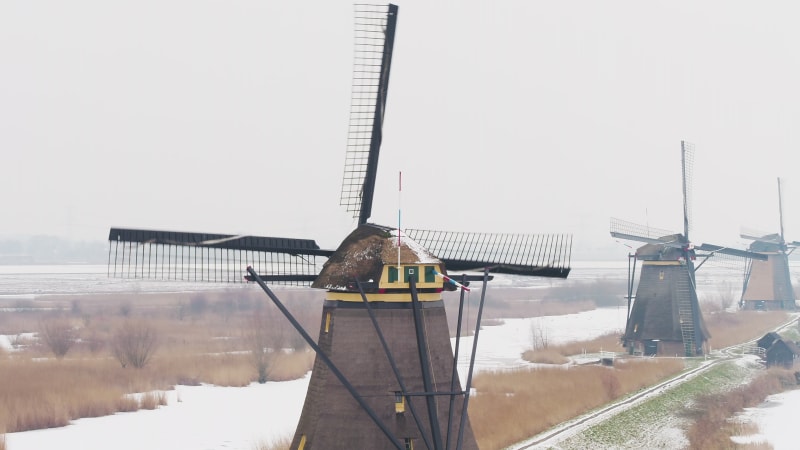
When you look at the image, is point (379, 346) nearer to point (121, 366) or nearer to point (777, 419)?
point (777, 419)

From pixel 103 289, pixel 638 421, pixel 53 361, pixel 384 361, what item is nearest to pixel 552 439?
pixel 638 421

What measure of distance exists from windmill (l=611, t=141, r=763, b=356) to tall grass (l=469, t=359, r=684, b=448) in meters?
3.03

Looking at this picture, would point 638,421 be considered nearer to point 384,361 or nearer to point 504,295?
point 384,361

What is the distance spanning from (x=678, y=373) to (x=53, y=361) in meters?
30.2

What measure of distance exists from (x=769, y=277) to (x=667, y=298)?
3916 cm

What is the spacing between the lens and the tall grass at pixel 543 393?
108ft

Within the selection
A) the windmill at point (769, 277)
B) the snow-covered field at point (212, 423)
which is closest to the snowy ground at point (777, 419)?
the snow-covered field at point (212, 423)

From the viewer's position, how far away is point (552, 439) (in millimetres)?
30766

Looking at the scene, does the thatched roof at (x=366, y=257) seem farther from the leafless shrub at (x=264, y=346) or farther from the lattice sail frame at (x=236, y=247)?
the leafless shrub at (x=264, y=346)

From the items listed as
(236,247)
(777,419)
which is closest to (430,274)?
(236,247)

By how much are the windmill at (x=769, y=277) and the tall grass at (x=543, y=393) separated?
39.9 metres

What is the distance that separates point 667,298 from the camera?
5241 cm

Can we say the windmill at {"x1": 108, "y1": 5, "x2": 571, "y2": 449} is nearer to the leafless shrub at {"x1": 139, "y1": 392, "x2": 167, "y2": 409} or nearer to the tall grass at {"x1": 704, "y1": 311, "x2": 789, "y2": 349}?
the leafless shrub at {"x1": 139, "y1": 392, "x2": 167, "y2": 409}

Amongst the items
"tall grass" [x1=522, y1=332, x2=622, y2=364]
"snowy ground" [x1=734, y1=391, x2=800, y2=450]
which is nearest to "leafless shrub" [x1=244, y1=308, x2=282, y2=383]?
"tall grass" [x1=522, y1=332, x2=622, y2=364]
